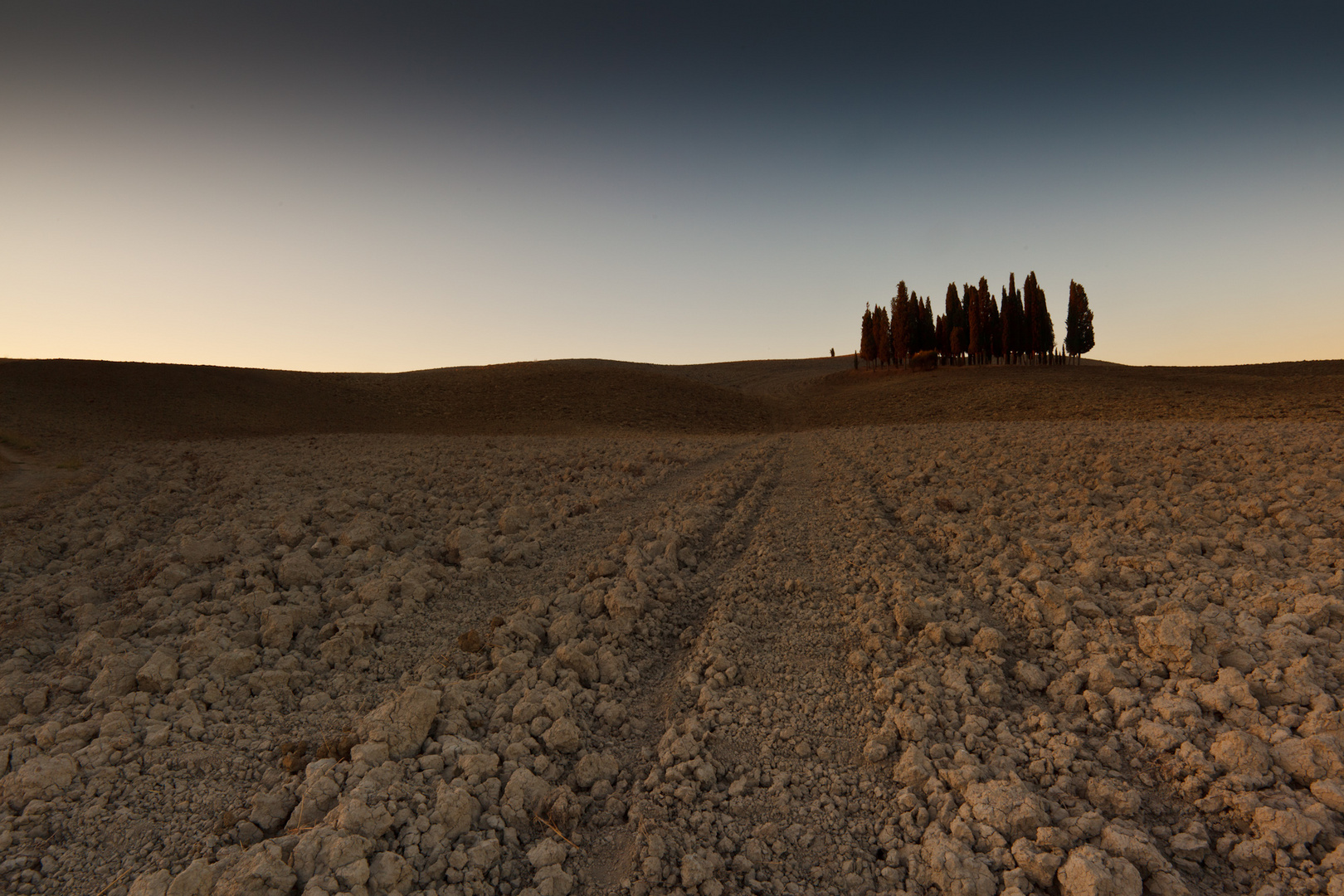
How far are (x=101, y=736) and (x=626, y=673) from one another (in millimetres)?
3775

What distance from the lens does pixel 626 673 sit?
16.8ft

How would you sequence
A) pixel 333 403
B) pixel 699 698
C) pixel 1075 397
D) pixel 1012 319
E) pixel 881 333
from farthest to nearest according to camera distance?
pixel 881 333, pixel 1012 319, pixel 1075 397, pixel 333 403, pixel 699 698

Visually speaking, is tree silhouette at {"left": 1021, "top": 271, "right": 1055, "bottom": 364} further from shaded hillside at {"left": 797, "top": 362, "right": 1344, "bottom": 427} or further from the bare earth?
the bare earth

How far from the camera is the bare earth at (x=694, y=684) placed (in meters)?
3.29

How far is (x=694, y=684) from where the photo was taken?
4.93 m

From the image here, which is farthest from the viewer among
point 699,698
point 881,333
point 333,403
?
point 881,333

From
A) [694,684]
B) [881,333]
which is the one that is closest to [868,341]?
[881,333]

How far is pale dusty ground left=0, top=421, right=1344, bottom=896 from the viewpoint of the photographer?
328 centimetres

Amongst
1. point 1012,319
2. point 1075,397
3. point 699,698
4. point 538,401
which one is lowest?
point 699,698

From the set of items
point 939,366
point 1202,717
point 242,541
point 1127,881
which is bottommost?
point 1127,881

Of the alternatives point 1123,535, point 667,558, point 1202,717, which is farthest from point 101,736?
point 1123,535

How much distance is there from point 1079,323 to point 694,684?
66020 mm

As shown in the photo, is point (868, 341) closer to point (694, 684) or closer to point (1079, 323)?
point (1079, 323)

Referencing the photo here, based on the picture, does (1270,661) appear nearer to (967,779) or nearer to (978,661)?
(978,661)
